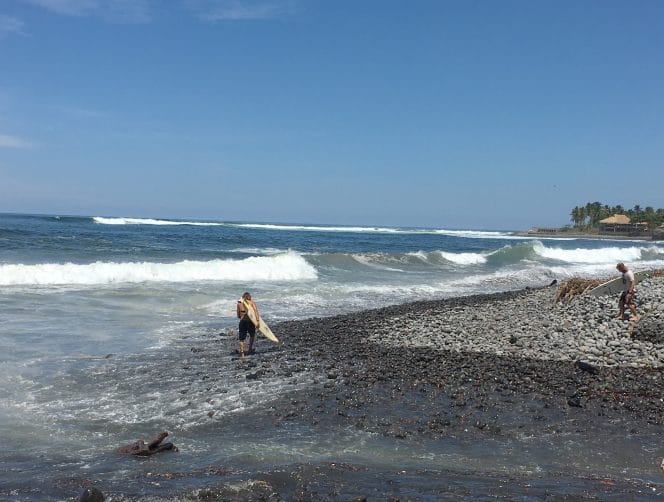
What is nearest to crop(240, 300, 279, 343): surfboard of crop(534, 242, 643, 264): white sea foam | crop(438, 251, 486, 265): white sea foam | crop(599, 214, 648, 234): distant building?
crop(438, 251, 486, 265): white sea foam

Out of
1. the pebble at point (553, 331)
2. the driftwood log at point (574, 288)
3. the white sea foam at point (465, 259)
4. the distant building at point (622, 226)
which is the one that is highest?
the distant building at point (622, 226)

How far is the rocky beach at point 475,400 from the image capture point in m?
5.67

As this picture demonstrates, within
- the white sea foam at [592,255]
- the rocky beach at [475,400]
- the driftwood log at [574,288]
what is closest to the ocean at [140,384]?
the rocky beach at [475,400]

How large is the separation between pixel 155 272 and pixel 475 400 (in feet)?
64.6

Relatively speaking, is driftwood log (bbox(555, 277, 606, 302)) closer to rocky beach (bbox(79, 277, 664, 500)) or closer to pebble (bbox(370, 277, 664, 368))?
pebble (bbox(370, 277, 664, 368))

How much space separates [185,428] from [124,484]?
5.47ft

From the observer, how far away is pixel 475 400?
27.3ft

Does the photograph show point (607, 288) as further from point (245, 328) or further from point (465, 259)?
point (465, 259)

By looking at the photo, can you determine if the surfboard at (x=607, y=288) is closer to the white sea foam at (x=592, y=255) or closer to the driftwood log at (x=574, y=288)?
the driftwood log at (x=574, y=288)

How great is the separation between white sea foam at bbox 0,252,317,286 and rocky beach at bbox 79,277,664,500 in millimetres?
12041

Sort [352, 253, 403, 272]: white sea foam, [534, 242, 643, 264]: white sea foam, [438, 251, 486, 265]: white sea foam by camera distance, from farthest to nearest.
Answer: [534, 242, 643, 264]: white sea foam
[438, 251, 486, 265]: white sea foam
[352, 253, 403, 272]: white sea foam

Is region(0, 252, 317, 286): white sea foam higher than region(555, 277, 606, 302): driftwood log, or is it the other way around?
region(555, 277, 606, 302): driftwood log

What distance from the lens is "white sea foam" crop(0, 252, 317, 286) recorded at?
2180 centimetres

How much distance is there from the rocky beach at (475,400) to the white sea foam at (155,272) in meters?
12.0
